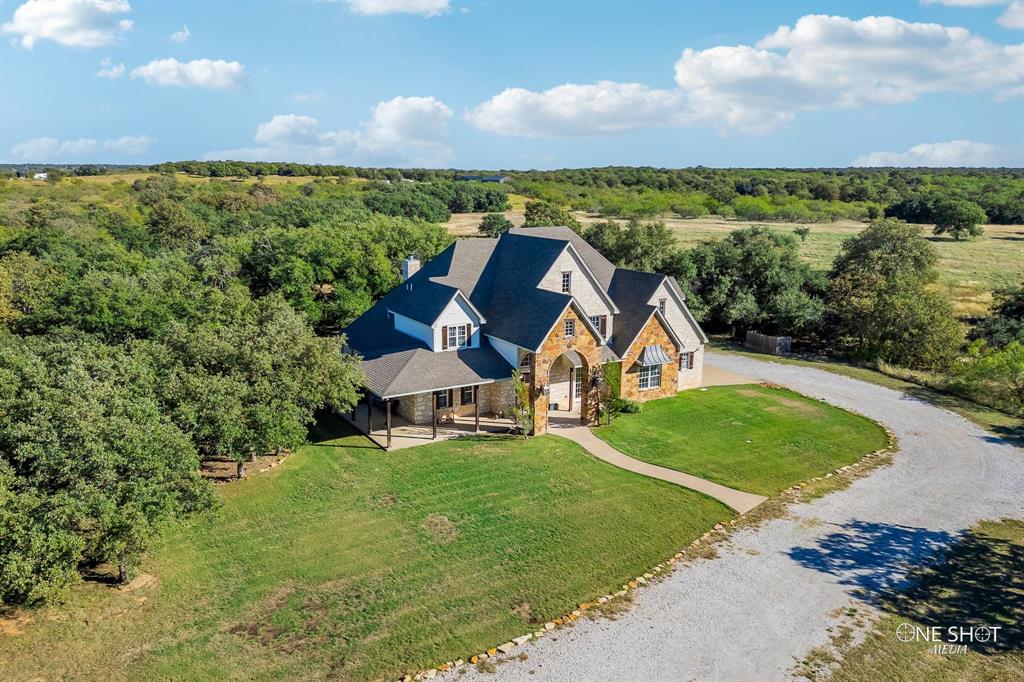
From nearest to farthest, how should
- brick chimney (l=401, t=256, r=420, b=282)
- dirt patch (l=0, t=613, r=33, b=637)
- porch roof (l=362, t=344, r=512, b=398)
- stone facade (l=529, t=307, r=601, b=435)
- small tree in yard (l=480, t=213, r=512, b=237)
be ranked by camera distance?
dirt patch (l=0, t=613, r=33, b=637) < porch roof (l=362, t=344, r=512, b=398) < stone facade (l=529, t=307, r=601, b=435) < brick chimney (l=401, t=256, r=420, b=282) < small tree in yard (l=480, t=213, r=512, b=237)

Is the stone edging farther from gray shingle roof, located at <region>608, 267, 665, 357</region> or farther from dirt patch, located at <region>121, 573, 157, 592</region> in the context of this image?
gray shingle roof, located at <region>608, 267, 665, 357</region>

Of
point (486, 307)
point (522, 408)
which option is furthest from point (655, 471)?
point (486, 307)

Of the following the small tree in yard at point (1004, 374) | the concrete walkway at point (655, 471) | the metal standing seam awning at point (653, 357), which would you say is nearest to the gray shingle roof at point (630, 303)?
the metal standing seam awning at point (653, 357)

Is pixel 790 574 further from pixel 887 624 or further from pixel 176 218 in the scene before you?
pixel 176 218

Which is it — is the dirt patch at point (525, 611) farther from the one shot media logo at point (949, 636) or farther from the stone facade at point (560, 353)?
the stone facade at point (560, 353)

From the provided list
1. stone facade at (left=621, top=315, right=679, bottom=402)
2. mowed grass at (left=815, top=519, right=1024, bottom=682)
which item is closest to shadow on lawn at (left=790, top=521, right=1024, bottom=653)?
mowed grass at (left=815, top=519, right=1024, bottom=682)

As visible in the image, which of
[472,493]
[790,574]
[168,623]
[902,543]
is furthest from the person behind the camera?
[472,493]

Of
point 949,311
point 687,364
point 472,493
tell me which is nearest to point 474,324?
point 472,493
